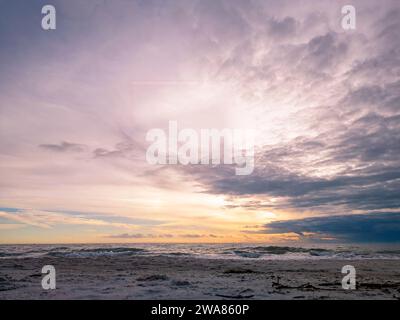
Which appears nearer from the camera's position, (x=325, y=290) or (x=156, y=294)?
(x=156, y=294)

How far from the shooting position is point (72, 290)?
1312cm

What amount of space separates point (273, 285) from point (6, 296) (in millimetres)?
10758
